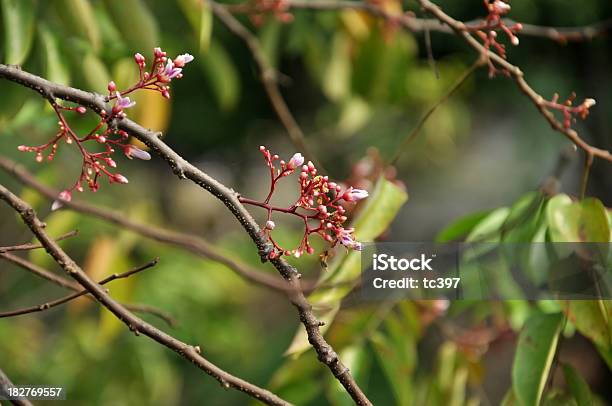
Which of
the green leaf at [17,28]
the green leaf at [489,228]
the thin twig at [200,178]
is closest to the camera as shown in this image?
the thin twig at [200,178]

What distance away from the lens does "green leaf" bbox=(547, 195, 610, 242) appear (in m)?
0.78

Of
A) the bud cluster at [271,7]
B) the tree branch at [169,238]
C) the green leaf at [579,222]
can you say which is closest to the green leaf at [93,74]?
the tree branch at [169,238]

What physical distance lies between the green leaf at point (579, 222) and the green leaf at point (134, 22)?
1.69 ft

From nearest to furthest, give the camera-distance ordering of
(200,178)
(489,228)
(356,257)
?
(200,178) < (356,257) < (489,228)

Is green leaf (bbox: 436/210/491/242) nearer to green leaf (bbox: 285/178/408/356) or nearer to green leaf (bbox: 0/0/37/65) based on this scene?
green leaf (bbox: 285/178/408/356)

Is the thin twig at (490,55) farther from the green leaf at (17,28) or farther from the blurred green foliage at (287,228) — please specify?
the green leaf at (17,28)

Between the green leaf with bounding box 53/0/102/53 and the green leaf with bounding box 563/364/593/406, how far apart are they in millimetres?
639

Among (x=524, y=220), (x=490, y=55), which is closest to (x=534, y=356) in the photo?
(x=524, y=220)

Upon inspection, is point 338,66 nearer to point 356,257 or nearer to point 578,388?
point 356,257

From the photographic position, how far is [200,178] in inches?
20.8

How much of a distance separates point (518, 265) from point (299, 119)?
6.04 feet

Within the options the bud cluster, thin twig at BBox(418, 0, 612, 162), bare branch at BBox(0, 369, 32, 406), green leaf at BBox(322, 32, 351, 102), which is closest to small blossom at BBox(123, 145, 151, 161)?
bare branch at BBox(0, 369, 32, 406)

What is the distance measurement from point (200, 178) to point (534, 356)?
0.41 m

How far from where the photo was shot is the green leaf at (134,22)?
3.28ft
